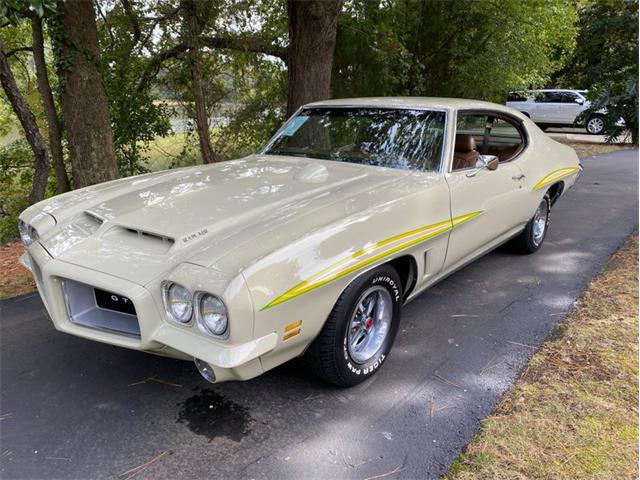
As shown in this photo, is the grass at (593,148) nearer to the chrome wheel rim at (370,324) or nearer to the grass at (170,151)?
the grass at (170,151)

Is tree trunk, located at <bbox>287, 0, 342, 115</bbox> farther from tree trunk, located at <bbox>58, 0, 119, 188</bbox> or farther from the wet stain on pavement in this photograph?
the wet stain on pavement

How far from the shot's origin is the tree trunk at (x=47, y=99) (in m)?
5.79

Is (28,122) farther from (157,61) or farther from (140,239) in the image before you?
(140,239)

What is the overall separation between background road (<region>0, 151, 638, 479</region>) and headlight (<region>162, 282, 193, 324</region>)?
0.64m

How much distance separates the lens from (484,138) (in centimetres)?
455

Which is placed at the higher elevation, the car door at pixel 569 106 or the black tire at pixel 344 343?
the black tire at pixel 344 343

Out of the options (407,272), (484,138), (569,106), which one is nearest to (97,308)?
(407,272)

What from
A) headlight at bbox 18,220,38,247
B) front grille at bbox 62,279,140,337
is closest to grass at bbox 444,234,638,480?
front grille at bbox 62,279,140,337

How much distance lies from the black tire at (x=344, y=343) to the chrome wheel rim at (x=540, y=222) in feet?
8.66

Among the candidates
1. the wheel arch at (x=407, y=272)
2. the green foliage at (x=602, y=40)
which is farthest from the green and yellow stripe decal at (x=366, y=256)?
the green foliage at (x=602, y=40)

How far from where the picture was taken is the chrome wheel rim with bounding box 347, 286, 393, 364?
2818 millimetres

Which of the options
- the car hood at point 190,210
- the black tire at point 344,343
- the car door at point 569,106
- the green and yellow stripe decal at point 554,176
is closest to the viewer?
the car hood at point 190,210

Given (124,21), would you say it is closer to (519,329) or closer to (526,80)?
(519,329)

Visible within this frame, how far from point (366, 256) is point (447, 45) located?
10.2 m
